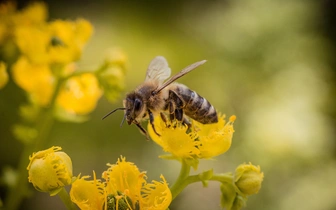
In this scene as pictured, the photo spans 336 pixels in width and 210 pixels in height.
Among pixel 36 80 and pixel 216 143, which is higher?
pixel 216 143

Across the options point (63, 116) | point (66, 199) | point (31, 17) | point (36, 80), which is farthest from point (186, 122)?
point (31, 17)

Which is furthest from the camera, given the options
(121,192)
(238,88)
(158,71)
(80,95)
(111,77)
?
(238,88)

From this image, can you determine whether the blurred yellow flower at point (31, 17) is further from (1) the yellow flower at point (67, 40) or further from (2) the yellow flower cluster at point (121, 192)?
(2) the yellow flower cluster at point (121, 192)

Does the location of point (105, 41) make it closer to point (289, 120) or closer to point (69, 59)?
point (289, 120)

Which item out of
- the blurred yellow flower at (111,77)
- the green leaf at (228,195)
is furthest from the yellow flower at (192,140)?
the blurred yellow flower at (111,77)

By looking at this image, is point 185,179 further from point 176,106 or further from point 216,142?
point 176,106

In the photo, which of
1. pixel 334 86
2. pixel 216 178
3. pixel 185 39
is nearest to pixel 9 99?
pixel 185 39
